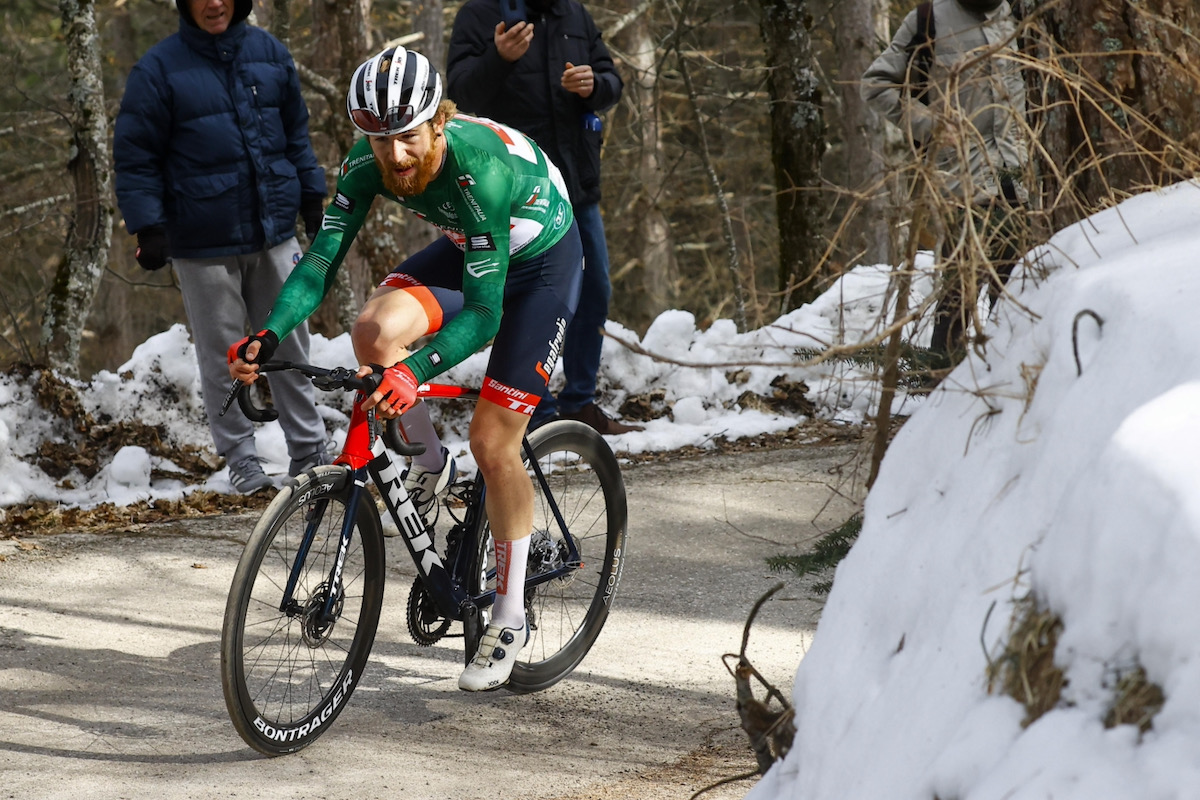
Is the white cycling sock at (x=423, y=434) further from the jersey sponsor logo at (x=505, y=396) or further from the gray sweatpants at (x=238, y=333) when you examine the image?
the gray sweatpants at (x=238, y=333)

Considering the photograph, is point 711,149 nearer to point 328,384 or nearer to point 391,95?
point 391,95

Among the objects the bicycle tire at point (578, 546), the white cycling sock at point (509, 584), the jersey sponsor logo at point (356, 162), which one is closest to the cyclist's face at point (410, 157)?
the jersey sponsor logo at point (356, 162)

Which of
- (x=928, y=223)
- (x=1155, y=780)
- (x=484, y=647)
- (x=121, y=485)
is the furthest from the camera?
(x=121, y=485)

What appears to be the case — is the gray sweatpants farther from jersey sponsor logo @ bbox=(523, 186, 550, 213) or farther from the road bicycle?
jersey sponsor logo @ bbox=(523, 186, 550, 213)

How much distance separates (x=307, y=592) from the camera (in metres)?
4.06

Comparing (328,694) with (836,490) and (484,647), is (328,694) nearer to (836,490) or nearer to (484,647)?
(484,647)

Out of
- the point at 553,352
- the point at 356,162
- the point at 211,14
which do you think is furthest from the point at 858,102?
the point at 356,162

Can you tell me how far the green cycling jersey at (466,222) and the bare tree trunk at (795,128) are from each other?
6000 millimetres

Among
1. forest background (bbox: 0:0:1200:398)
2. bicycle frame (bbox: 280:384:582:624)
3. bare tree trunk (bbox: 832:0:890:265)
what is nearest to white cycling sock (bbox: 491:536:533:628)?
bicycle frame (bbox: 280:384:582:624)

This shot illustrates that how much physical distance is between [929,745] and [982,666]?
0.18 metres

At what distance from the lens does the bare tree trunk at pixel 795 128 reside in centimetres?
1036

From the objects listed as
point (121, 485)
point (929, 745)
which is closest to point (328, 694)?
point (929, 745)

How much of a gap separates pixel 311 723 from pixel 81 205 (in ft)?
16.8

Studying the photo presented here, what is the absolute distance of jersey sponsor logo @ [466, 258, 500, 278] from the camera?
4.09m
